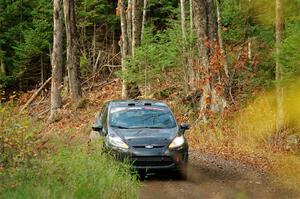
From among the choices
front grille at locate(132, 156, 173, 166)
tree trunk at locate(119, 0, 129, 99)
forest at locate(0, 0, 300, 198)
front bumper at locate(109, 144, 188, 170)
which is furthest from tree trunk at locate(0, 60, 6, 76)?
front grille at locate(132, 156, 173, 166)

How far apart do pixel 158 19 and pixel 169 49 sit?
16.9 m

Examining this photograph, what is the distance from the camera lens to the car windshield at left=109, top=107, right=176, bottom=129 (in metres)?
13.3

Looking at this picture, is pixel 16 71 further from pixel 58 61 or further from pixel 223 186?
pixel 223 186

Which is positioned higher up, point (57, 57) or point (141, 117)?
point (57, 57)

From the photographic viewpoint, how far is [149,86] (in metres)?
27.0

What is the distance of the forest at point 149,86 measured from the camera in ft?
30.5

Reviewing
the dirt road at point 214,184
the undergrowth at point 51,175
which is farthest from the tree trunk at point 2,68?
the undergrowth at point 51,175

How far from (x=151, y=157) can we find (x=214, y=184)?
1600 mm

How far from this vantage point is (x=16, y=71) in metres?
39.3

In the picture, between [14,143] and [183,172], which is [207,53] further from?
[14,143]

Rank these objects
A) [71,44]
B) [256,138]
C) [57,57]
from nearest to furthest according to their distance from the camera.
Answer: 1. [256,138]
2. [57,57]
3. [71,44]

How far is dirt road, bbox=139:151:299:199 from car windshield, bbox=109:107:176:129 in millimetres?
1238

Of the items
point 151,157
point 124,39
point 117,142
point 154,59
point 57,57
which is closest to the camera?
point 151,157

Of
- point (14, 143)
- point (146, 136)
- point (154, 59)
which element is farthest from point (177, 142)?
point (154, 59)
